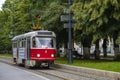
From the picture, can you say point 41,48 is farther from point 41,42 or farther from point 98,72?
point 98,72

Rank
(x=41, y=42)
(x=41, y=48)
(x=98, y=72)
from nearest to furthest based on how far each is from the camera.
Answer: (x=98, y=72) → (x=41, y=48) → (x=41, y=42)

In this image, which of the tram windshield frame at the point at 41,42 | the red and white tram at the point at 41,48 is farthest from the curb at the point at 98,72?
the tram windshield frame at the point at 41,42

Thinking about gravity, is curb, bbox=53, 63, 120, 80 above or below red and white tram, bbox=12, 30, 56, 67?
below

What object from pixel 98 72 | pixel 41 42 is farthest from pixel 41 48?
pixel 98 72

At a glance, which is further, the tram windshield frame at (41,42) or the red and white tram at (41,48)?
the tram windshield frame at (41,42)

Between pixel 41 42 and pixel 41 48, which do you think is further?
pixel 41 42

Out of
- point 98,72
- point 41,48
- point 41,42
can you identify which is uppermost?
point 41,42

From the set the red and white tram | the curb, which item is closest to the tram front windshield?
the red and white tram

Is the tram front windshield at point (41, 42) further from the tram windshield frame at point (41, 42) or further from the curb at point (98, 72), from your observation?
the curb at point (98, 72)

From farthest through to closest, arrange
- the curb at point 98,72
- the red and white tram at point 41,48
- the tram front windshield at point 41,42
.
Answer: the tram front windshield at point 41,42 → the red and white tram at point 41,48 → the curb at point 98,72

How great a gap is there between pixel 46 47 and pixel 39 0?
52.7 feet

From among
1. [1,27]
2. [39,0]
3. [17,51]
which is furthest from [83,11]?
[1,27]

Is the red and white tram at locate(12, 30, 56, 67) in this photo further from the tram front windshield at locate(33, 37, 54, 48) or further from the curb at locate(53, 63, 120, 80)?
the curb at locate(53, 63, 120, 80)

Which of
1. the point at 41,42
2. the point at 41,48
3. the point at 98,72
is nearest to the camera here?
the point at 98,72
